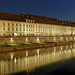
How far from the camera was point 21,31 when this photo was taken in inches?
2266

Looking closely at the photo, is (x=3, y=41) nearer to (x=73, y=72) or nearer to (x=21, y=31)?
(x=21, y=31)

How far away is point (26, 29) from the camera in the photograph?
5972cm

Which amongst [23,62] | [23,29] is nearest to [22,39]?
[23,29]

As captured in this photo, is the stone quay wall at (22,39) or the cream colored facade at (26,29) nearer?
the stone quay wall at (22,39)

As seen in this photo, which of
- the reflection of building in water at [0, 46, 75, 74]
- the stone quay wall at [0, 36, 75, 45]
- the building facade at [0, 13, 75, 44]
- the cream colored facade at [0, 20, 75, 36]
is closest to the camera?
the reflection of building in water at [0, 46, 75, 74]

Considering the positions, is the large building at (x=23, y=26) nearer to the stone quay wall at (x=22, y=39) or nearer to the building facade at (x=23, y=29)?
the building facade at (x=23, y=29)

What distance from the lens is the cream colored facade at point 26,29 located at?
52.0m

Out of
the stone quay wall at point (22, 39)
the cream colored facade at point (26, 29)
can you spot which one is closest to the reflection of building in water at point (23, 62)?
the stone quay wall at point (22, 39)

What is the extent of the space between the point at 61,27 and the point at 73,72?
216 ft

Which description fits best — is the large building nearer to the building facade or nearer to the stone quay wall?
the building facade

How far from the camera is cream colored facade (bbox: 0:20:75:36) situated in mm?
52000

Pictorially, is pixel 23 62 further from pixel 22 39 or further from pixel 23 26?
pixel 23 26

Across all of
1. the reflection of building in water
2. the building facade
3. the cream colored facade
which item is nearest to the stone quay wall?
the building facade

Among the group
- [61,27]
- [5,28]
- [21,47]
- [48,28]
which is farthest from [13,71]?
[61,27]
